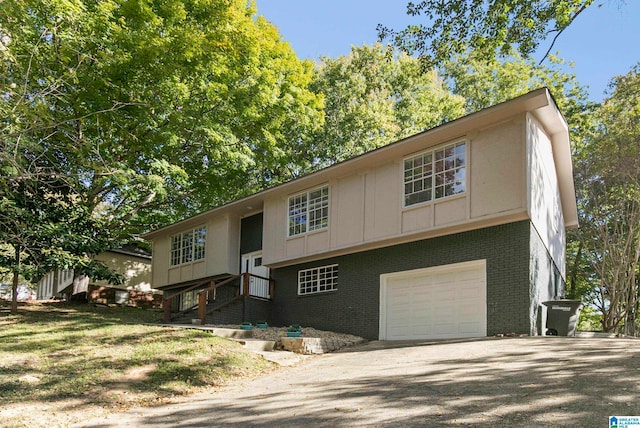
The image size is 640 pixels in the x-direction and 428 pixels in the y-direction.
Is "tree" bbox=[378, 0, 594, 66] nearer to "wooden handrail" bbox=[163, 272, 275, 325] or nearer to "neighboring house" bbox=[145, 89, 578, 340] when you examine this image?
"neighboring house" bbox=[145, 89, 578, 340]

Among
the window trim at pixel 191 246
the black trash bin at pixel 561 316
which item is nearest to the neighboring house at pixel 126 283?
the window trim at pixel 191 246

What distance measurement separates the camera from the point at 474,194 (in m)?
13.5

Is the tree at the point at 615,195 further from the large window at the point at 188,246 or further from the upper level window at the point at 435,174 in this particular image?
the large window at the point at 188,246

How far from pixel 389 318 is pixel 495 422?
9.64m

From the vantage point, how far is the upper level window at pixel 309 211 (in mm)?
17516

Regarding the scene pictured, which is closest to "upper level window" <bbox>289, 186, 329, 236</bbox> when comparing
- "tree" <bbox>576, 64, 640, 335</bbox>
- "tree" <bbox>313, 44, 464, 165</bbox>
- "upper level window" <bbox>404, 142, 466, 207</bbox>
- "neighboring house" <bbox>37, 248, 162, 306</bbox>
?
"upper level window" <bbox>404, 142, 466, 207</bbox>

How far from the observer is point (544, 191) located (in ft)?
49.8

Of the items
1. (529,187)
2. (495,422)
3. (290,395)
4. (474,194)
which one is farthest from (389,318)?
(495,422)

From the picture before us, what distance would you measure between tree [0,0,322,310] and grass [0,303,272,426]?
10.2 ft

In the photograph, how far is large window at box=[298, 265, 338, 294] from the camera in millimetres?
17328

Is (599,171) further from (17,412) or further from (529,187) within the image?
(17,412)

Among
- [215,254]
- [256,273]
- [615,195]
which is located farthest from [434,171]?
[615,195]

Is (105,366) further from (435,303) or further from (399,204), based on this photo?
(399,204)

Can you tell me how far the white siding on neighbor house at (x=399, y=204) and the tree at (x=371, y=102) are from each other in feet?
35.9
